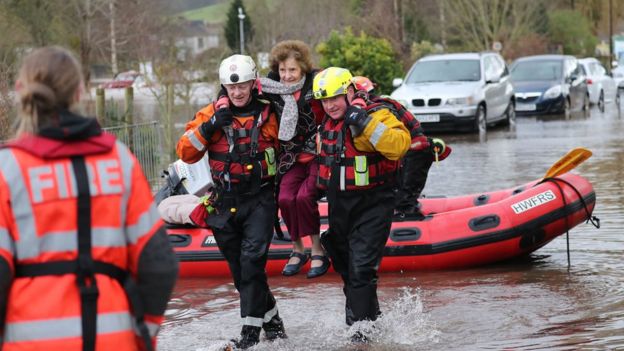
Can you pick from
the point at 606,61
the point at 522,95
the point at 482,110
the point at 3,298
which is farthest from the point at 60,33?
the point at 3,298

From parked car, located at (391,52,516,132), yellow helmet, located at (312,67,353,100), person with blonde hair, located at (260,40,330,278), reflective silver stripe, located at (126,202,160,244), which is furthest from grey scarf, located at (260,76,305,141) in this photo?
parked car, located at (391,52,516,132)

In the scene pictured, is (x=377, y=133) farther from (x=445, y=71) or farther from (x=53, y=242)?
(x=445, y=71)

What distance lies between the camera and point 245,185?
7.12 metres

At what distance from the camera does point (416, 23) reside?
58.6m

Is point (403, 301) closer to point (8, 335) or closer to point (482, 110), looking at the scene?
point (8, 335)

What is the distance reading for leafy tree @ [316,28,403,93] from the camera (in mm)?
27578

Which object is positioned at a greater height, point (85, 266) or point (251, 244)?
point (85, 266)

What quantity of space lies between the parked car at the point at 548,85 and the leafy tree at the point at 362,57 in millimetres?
3348

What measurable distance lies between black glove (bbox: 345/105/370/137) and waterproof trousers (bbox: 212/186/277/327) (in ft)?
2.22

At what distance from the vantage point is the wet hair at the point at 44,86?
390cm

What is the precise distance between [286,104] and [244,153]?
0.44 metres

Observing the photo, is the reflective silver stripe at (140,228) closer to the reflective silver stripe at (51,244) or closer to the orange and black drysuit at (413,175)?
the reflective silver stripe at (51,244)

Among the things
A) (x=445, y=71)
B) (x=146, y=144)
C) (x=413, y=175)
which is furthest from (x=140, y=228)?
(x=445, y=71)

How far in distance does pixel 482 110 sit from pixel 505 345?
1722 centimetres
